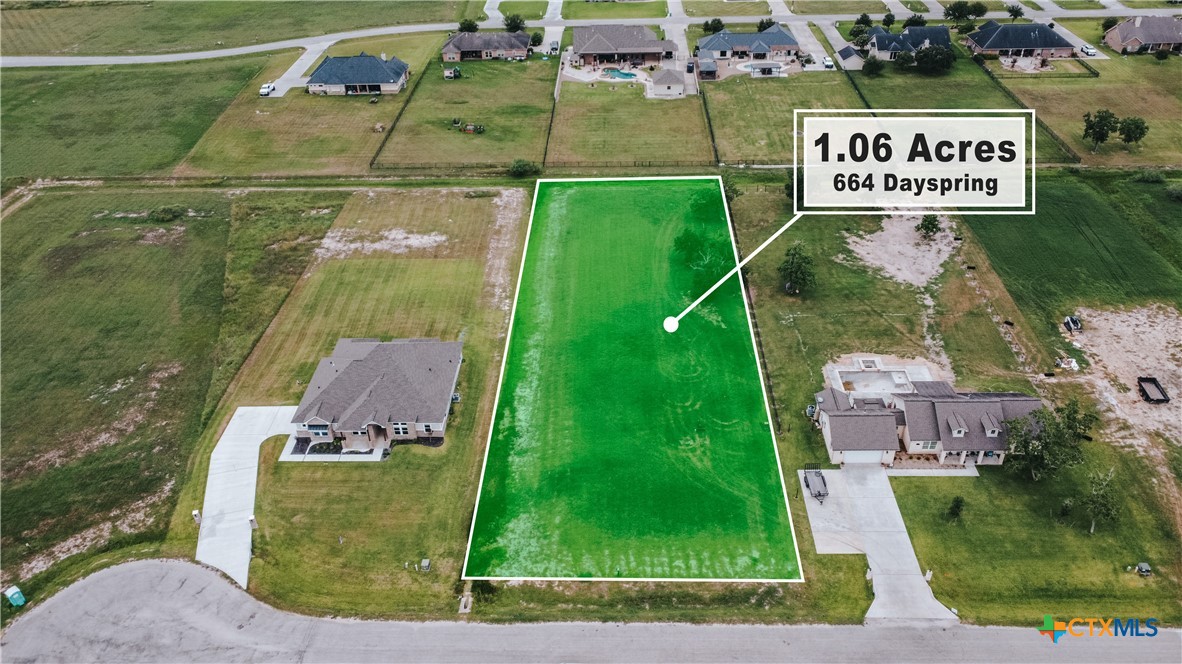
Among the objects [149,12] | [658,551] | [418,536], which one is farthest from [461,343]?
[149,12]

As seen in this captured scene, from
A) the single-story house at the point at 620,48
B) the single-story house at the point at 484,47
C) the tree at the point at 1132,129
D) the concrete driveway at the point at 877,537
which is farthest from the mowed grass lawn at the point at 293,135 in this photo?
the tree at the point at 1132,129

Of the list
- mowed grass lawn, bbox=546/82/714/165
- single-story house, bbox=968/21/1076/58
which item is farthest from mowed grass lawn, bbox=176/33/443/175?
single-story house, bbox=968/21/1076/58

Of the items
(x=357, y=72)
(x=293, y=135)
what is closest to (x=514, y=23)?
(x=357, y=72)

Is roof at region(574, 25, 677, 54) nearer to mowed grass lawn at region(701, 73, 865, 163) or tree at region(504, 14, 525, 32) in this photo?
tree at region(504, 14, 525, 32)

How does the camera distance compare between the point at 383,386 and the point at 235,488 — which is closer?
the point at 235,488

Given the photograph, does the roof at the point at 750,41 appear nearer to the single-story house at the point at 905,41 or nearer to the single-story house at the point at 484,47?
the single-story house at the point at 905,41

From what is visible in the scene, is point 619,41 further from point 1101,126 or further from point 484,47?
point 1101,126
